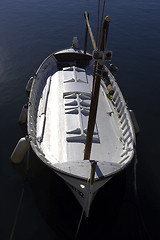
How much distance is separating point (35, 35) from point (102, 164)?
45.4 meters

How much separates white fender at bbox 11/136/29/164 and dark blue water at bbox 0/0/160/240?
0.99 meters

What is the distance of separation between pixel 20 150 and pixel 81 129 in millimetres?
7147

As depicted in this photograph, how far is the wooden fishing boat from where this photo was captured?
16.0 m

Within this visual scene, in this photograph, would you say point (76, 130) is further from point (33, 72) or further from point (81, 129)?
point (33, 72)

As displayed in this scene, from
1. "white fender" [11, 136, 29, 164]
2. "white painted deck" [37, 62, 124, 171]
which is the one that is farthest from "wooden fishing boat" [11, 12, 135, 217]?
"white fender" [11, 136, 29, 164]

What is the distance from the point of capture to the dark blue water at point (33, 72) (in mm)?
19281

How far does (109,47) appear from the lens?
158 feet

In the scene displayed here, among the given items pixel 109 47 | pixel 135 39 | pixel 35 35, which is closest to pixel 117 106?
pixel 109 47

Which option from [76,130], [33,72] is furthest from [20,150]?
[33,72]

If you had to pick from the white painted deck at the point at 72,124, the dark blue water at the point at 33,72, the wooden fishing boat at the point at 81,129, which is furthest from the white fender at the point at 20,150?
the white painted deck at the point at 72,124

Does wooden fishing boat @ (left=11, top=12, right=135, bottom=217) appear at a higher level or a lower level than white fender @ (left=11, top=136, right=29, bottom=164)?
higher

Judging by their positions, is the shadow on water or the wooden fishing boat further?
the shadow on water

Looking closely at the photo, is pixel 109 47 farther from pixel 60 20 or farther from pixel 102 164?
pixel 102 164

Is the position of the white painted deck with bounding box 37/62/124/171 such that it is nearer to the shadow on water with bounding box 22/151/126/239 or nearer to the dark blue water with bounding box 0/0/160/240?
the shadow on water with bounding box 22/151/126/239
